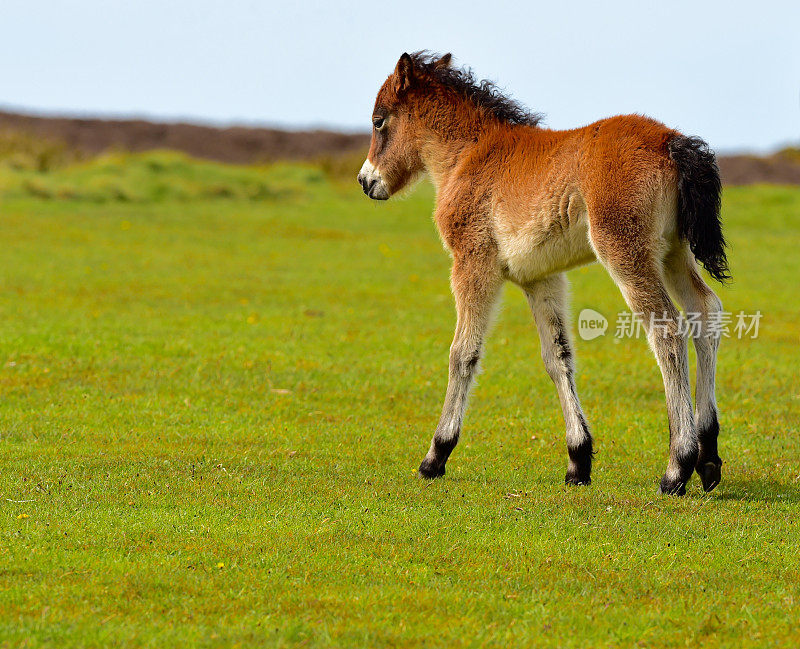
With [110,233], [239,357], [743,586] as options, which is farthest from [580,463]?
[110,233]

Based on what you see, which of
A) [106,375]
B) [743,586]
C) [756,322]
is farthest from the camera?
[756,322]

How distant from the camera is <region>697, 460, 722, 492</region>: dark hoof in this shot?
7.77 metres

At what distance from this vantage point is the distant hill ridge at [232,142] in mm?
48812

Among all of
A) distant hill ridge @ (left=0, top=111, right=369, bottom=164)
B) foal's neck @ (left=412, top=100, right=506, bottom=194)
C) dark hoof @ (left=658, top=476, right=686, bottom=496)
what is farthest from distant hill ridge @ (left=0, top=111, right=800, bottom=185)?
dark hoof @ (left=658, top=476, right=686, bottom=496)

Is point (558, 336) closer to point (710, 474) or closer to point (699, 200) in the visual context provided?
point (710, 474)

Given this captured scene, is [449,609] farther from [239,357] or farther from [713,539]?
[239,357]

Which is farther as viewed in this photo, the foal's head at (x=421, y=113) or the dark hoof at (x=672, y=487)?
the foal's head at (x=421, y=113)

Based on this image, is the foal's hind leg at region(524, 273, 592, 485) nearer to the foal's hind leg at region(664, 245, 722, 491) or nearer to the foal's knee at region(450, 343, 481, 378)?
the foal's knee at region(450, 343, 481, 378)

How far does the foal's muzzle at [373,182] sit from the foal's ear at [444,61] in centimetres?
105

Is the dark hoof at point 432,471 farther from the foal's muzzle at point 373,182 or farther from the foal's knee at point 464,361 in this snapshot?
the foal's muzzle at point 373,182

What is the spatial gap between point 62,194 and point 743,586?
96.6ft

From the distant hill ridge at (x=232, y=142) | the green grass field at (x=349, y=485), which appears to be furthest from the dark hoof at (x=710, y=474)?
the distant hill ridge at (x=232, y=142)

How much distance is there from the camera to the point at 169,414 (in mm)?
10219

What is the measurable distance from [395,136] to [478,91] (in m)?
0.82
